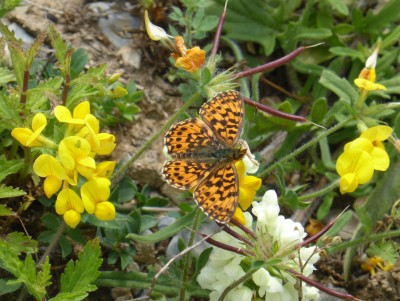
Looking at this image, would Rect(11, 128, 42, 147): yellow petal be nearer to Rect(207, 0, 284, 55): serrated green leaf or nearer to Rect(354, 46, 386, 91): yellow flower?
Rect(354, 46, 386, 91): yellow flower

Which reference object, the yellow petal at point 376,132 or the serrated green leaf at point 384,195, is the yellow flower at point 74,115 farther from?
the serrated green leaf at point 384,195

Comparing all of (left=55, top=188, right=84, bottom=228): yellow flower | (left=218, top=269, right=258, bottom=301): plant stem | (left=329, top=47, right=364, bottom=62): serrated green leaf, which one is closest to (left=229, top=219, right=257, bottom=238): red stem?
(left=218, top=269, right=258, bottom=301): plant stem

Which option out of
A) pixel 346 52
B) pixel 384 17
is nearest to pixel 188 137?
pixel 346 52

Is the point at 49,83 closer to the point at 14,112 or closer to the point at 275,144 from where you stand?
the point at 14,112

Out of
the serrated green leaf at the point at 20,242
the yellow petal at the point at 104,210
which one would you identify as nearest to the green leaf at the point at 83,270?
the yellow petal at the point at 104,210

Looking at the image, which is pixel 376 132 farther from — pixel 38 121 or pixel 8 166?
pixel 8 166
